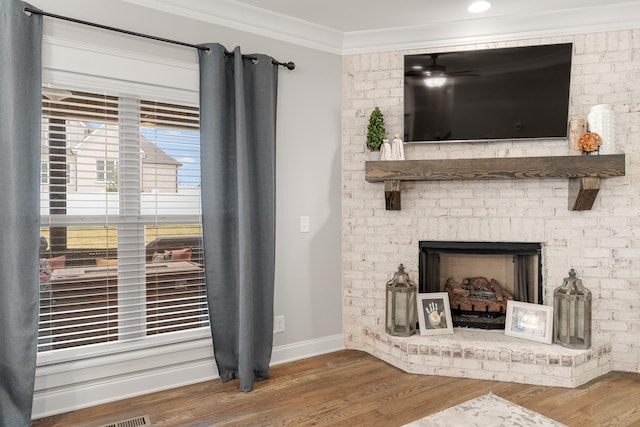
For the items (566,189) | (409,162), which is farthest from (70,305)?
(566,189)

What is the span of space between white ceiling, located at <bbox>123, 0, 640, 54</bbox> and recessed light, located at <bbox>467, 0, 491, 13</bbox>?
5 cm

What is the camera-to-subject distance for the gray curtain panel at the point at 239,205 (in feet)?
8.44

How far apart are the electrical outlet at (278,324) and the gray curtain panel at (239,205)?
16 centimetres

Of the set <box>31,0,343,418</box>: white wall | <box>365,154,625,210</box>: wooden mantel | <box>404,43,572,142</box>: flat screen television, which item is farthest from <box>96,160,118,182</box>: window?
<box>404,43,572,142</box>: flat screen television

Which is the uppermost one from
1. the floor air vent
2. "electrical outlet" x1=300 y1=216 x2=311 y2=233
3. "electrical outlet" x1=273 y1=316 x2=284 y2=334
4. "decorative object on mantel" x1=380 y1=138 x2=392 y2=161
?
"decorative object on mantel" x1=380 y1=138 x2=392 y2=161

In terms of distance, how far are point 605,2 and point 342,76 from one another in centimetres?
186

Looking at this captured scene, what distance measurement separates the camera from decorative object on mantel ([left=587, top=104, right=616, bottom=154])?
2.73 meters

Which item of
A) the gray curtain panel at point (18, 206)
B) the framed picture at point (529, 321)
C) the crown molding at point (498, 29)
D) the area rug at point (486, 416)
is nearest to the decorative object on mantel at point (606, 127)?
the crown molding at point (498, 29)

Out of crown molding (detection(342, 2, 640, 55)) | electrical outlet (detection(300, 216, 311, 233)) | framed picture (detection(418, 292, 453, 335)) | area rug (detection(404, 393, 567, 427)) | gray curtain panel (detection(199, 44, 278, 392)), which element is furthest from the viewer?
electrical outlet (detection(300, 216, 311, 233))

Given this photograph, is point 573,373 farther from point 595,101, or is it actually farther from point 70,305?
point 70,305

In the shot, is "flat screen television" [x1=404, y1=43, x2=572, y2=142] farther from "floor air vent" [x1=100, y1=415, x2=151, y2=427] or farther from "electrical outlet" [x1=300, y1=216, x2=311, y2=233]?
"floor air vent" [x1=100, y1=415, x2=151, y2=427]

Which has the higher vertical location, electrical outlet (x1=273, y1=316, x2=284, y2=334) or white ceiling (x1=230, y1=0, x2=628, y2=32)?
white ceiling (x1=230, y1=0, x2=628, y2=32)

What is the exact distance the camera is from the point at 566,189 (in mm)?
2939

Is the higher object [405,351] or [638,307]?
[638,307]
